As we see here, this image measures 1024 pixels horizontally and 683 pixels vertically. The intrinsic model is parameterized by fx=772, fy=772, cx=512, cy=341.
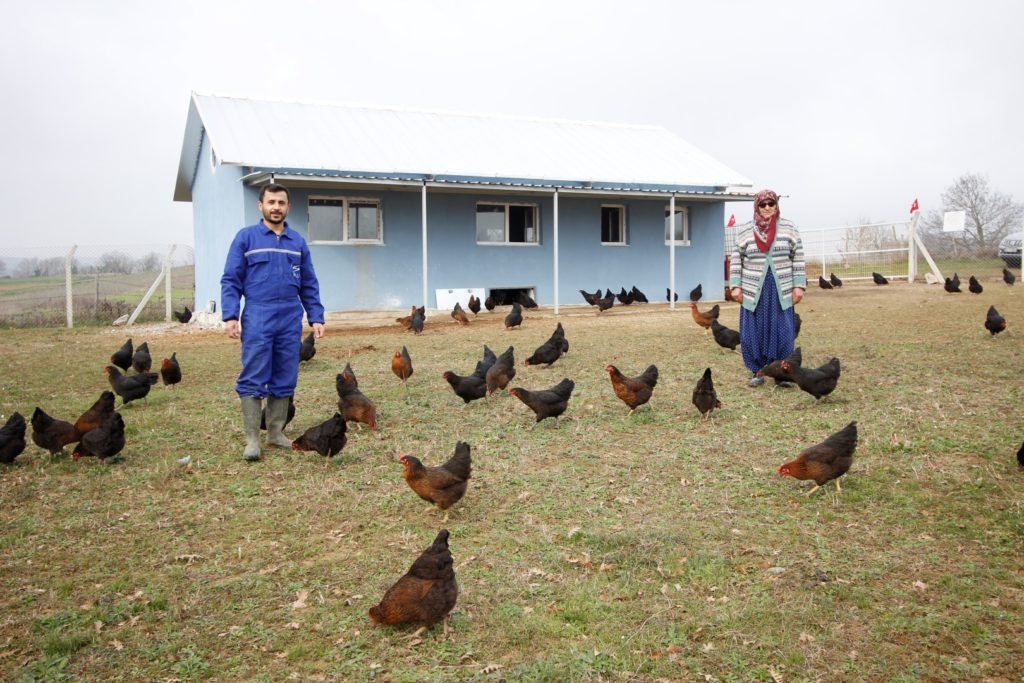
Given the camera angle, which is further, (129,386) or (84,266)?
(84,266)

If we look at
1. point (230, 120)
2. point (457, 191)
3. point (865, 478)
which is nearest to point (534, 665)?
point (865, 478)

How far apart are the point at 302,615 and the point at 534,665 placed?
48.3 inches

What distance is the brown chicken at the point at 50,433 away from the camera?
251 inches

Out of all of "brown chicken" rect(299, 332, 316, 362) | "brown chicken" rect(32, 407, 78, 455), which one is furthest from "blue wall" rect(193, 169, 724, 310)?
"brown chicken" rect(32, 407, 78, 455)

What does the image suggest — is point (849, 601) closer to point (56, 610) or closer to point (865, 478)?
point (865, 478)

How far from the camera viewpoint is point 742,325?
8.94 m

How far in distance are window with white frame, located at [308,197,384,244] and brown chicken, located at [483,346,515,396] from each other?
10870 millimetres

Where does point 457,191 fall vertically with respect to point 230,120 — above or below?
below

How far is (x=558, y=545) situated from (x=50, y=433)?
453 cm

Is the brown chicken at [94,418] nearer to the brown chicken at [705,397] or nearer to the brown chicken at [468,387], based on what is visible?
the brown chicken at [468,387]

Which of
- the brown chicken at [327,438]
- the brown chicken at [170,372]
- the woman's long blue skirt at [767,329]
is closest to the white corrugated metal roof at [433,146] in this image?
the brown chicken at [170,372]

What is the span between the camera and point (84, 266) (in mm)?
20641

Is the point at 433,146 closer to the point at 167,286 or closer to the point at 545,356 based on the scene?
the point at 167,286

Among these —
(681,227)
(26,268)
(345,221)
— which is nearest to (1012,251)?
(681,227)
